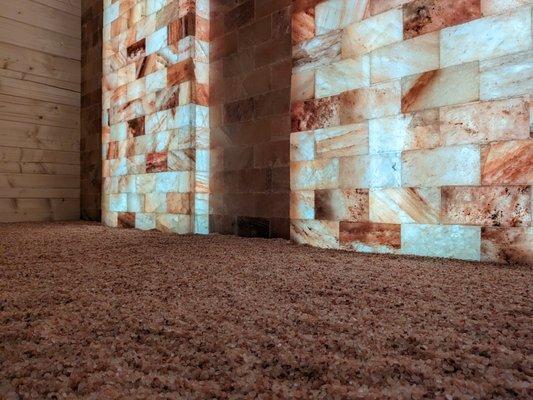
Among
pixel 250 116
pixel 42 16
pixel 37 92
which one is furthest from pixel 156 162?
pixel 42 16

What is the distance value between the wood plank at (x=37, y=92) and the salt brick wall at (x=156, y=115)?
1183mm

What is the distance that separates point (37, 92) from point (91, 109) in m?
0.67

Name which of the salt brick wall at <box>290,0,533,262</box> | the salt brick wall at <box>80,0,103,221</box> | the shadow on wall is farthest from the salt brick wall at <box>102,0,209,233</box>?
the salt brick wall at <box>290,0,533,262</box>

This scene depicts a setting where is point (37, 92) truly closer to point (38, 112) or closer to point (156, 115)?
point (38, 112)

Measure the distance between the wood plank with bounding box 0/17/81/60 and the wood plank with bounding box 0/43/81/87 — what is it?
0.06 meters

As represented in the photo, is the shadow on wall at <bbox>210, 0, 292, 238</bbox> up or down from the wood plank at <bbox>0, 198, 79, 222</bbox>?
up

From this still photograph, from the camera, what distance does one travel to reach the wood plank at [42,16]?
15.8 feet

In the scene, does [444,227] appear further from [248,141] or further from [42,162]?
[42,162]

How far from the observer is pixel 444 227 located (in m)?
2.09

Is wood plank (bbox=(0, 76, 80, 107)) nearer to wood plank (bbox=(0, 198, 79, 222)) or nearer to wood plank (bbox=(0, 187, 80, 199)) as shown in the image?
wood plank (bbox=(0, 187, 80, 199))

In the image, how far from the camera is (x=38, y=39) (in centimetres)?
507

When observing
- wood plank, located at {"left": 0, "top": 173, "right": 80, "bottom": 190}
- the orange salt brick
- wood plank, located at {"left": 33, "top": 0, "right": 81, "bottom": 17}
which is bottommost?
wood plank, located at {"left": 0, "top": 173, "right": 80, "bottom": 190}

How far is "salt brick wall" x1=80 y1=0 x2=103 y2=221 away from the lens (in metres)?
5.19

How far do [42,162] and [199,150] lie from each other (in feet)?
9.47
